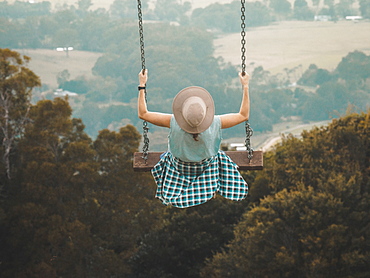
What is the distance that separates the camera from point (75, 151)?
1859 centimetres

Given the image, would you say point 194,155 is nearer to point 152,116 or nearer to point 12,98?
point 152,116

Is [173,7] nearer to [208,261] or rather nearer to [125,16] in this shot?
[125,16]

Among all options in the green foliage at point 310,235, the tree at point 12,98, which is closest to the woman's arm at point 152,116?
the green foliage at point 310,235

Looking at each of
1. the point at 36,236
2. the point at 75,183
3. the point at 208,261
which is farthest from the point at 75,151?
the point at 208,261

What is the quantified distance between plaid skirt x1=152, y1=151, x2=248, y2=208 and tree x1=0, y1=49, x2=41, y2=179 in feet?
50.3

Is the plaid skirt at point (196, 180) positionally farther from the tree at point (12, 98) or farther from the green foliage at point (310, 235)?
the tree at point (12, 98)

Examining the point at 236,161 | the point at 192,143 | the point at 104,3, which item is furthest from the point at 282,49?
the point at 192,143

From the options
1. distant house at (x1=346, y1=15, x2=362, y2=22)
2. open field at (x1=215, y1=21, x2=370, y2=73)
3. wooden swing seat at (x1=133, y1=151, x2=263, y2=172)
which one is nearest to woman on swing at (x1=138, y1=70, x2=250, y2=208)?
wooden swing seat at (x1=133, y1=151, x2=263, y2=172)

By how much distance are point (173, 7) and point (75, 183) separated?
81.3 m

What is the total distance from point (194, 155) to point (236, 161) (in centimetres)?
58

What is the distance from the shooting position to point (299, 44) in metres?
84.1

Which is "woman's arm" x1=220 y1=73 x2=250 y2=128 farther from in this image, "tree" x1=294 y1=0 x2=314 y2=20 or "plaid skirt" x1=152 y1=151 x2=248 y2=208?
"tree" x1=294 y1=0 x2=314 y2=20

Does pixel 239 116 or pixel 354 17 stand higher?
pixel 239 116

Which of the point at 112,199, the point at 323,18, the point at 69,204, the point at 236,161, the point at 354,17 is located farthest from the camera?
the point at 323,18
